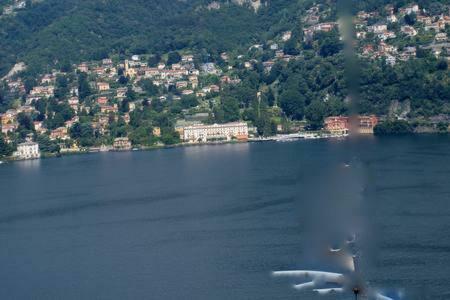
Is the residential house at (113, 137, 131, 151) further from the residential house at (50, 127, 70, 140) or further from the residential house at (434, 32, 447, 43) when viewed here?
the residential house at (434, 32, 447, 43)

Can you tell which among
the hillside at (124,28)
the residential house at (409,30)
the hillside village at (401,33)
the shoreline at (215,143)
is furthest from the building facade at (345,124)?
the hillside at (124,28)

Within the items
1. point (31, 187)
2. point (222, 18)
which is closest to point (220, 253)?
point (31, 187)

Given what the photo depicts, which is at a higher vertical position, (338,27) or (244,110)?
(338,27)

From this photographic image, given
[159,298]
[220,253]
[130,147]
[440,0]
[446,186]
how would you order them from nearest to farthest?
[159,298], [220,253], [446,186], [130,147], [440,0]

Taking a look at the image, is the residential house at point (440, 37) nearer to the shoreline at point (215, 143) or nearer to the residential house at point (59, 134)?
the shoreline at point (215, 143)

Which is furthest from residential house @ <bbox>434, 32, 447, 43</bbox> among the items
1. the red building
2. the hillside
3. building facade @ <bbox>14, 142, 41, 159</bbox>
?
building facade @ <bbox>14, 142, 41, 159</bbox>

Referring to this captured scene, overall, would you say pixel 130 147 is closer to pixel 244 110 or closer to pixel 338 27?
pixel 244 110

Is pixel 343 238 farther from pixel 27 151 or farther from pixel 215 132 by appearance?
pixel 27 151

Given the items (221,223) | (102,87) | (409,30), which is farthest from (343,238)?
(102,87)
